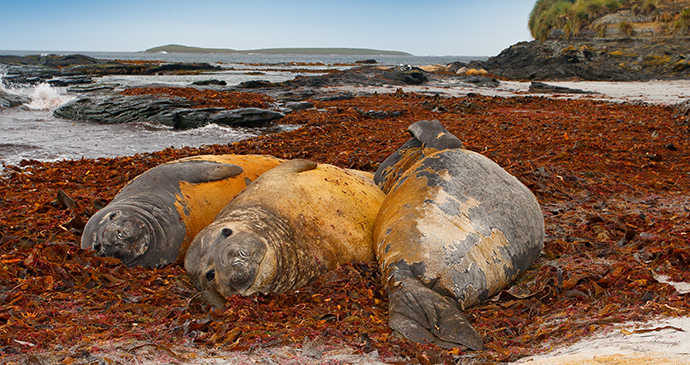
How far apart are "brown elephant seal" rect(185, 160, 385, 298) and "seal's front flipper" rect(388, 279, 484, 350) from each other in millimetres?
767

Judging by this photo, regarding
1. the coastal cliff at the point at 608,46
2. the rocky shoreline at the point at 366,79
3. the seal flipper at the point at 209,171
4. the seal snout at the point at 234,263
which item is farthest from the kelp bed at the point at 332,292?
the coastal cliff at the point at 608,46

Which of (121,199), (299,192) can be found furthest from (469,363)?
(121,199)

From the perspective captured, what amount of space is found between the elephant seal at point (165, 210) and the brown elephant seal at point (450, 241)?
5.10 ft

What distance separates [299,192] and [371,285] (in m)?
1.02

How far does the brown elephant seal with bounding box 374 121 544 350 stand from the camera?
3.03 m

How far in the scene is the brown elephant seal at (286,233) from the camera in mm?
3221

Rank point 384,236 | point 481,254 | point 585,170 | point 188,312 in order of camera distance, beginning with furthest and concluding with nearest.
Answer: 1. point 585,170
2. point 384,236
3. point 481,254
4. point 188,312

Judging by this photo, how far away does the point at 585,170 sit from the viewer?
720 centimetres

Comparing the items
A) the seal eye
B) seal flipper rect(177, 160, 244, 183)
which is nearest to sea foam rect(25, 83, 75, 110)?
seal flipper rect(177, 160, 244, 183)

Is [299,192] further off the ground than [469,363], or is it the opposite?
[299,192]

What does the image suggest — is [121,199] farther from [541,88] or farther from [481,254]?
[541,88]

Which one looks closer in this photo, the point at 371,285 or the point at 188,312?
the point at 188,312

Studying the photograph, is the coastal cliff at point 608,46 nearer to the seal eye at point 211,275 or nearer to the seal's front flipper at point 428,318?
the seal's front flipper at point 428,318

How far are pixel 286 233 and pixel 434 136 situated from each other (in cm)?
258
